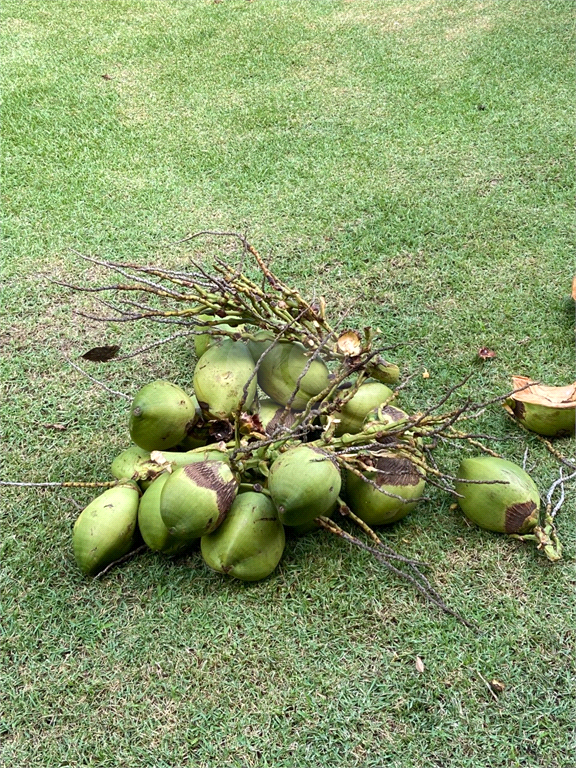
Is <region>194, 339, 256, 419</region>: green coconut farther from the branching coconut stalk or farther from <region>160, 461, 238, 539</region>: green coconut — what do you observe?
<region>160, 461, 238, 539</region>: green coconut

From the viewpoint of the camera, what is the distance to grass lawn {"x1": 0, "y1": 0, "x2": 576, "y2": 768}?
1.56 metres

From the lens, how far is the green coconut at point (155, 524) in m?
1.72

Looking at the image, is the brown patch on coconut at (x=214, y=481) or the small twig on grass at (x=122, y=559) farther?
the small twig on grass at (x=122, y=559)

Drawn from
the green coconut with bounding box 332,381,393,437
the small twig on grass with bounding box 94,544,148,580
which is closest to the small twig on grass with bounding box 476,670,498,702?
the green coconut with bounding box 332,381,393,437

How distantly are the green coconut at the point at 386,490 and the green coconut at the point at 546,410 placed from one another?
20.7 inches

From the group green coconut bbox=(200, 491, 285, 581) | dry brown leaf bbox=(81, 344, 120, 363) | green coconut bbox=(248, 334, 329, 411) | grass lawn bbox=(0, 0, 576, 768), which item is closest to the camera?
grass lawn bbox=(0, 0, 576, 768)

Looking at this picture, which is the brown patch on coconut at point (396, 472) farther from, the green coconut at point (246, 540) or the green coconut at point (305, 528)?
the green coconut at point (246, 540)

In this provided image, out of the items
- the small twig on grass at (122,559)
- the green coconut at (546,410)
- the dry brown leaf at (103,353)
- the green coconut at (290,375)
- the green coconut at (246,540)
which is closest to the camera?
the green coconut at (246,540)

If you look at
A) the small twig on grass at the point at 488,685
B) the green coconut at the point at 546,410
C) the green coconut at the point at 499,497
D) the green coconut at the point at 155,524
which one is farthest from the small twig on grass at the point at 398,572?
the green coconut at the point at 546,410

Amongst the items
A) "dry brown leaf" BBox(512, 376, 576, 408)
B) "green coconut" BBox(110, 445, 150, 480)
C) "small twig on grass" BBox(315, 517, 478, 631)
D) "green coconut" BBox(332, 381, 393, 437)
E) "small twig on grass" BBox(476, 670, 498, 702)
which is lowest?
"small twig on grass" BBox(476, 670, 498, 702)

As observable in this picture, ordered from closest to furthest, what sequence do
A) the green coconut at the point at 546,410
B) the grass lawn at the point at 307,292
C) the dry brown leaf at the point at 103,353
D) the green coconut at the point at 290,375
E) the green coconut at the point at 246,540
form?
the grass lawn at the point at 307,292 → the green coconut at the point at 246,540 → the green coconut at the point at 290,375 → the dry brown leaf at the point at 103,353 → the green coconut at the point at 546,410

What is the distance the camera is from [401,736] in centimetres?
152

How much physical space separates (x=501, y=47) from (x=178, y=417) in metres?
4.46

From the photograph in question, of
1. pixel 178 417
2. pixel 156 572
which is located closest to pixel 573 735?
pixel 156 572
